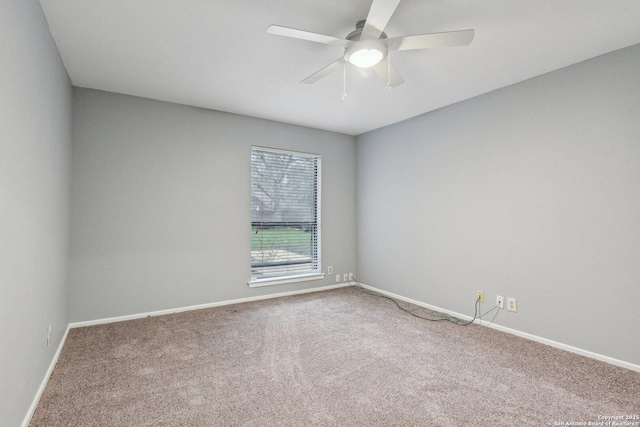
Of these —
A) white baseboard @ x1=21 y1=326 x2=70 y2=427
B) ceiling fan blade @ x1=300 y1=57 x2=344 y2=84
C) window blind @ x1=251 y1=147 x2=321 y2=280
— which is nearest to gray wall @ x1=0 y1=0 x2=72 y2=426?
white baseboard @ x1=21 y1=326 x2=70 y2=427

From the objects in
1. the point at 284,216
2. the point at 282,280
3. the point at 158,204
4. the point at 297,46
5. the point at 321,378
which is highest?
the point at 297,46

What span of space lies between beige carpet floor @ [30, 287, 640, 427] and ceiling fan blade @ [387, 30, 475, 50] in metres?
2.19

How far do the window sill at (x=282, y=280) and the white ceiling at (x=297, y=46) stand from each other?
2.27m

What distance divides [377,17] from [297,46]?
834 millimetres

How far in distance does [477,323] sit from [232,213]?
310 centimetres

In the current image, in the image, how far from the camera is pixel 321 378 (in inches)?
85.9

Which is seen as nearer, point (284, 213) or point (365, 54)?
point (365, 54)

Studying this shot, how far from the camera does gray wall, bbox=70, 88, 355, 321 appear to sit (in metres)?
3.19

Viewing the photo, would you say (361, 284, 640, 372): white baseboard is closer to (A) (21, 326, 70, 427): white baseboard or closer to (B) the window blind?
(B) the window blind

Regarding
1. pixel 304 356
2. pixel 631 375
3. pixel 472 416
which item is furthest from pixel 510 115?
pixel 304 356

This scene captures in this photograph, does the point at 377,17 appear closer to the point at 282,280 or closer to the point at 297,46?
the point at 297,46

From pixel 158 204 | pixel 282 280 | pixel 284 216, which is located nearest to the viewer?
pixel 158 204

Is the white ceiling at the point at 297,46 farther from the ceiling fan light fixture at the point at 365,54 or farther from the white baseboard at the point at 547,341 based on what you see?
the white baseboard at the point at 547,341

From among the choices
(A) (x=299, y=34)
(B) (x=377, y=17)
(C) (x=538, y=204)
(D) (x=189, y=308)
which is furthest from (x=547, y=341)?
(D) (x=189, y=308)
